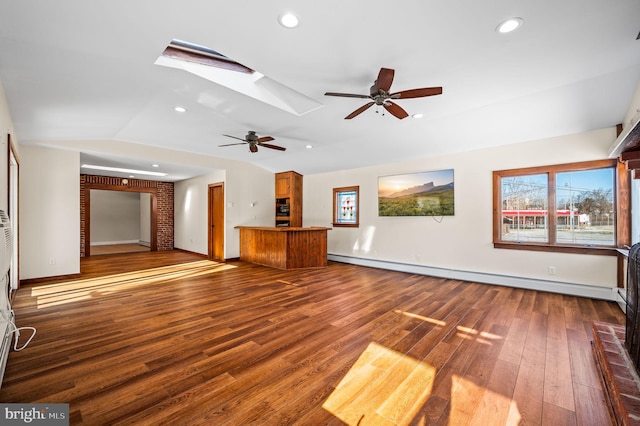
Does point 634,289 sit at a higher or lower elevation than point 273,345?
higher

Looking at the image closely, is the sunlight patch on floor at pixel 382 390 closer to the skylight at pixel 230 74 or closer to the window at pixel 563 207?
the skylight at pixel 230 74

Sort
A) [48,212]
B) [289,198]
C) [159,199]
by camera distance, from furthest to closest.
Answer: [159,199], [289,198], [48,212]

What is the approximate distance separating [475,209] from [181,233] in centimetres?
885

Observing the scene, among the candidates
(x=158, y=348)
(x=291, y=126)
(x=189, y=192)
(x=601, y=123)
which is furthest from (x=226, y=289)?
(x=601, y=123)

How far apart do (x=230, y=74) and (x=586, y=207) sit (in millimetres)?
5582

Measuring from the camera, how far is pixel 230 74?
3.38 metres

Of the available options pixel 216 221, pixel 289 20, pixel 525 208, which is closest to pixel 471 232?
pixel 525 208

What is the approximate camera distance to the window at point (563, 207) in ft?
13.2

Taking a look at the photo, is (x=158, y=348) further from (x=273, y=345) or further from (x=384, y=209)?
(x=384, y=209)

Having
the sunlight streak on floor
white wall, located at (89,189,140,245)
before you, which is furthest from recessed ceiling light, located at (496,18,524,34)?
white wall, located at (89,189,140,245)

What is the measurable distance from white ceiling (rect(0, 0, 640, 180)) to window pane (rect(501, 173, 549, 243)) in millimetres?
747

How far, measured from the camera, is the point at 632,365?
6.01 ft

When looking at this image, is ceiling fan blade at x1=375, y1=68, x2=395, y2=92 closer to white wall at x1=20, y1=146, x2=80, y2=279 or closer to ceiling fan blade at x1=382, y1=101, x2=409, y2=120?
ceiling fan blade at x1=382, y1=101, x2=409, y2=120

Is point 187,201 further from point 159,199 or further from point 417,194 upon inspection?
point 417,194
